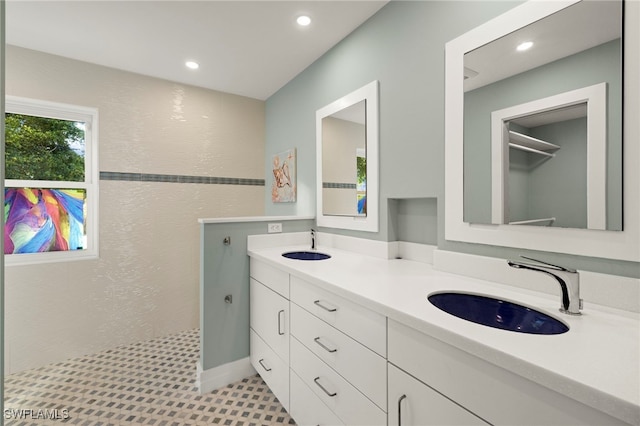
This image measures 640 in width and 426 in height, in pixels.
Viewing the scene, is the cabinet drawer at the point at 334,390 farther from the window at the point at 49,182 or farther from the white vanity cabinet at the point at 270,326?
the window at the point at 49,182

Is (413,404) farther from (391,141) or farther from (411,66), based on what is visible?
(411,66)

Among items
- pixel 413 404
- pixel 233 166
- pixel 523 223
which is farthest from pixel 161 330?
pixel 523 223

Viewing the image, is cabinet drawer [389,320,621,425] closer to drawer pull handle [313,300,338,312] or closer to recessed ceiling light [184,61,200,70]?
drawer pull handle [313,300,338,312]

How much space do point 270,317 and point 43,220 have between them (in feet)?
7.16

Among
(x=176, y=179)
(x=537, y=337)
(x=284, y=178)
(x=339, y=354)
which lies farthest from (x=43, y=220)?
(x=537, y=337)

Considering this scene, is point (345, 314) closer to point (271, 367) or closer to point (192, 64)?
point (271, 367)

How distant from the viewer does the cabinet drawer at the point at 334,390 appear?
3.59 feet

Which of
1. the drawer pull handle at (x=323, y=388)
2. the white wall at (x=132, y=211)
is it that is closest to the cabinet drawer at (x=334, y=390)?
the drawer pull handle at (x=323, y=388)

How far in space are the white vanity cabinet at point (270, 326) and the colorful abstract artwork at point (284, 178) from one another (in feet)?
3.32

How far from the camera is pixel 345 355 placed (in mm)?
1214

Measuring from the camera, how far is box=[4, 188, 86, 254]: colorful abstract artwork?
2.30 metres

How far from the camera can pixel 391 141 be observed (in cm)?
180

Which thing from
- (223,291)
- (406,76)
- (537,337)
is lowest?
(223,291)

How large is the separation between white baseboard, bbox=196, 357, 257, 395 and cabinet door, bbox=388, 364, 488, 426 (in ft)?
4.79
